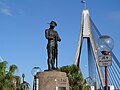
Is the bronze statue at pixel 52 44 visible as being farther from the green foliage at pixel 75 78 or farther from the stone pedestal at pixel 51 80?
the green foliage at pixel 75 78

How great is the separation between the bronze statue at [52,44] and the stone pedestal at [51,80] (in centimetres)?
74

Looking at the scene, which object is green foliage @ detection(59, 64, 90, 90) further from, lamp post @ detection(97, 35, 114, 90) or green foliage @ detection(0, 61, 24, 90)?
lamp post @ detection(97, 35, 114, 90)

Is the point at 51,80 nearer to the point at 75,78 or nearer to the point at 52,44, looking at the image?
the point at 52,44

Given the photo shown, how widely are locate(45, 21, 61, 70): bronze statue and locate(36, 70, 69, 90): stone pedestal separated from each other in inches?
29.2

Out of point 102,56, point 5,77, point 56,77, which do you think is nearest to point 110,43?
point 102,56

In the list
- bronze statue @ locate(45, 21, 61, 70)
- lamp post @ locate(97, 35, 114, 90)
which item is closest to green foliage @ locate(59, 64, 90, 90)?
bronze statue @ locate(45, 21, 61, 70)

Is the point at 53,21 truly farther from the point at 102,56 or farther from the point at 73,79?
the point at 73,79

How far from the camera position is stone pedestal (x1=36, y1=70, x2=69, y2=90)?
16.2 metres

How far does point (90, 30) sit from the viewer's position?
58.9m

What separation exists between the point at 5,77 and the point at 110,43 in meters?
28.6

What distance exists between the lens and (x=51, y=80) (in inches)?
640

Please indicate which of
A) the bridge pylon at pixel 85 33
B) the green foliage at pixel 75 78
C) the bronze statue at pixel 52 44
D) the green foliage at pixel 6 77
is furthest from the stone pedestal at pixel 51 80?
the bridge pylon at pixel 85 33

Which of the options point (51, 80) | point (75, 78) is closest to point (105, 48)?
point (51, 80)

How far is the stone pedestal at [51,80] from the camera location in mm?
16203
